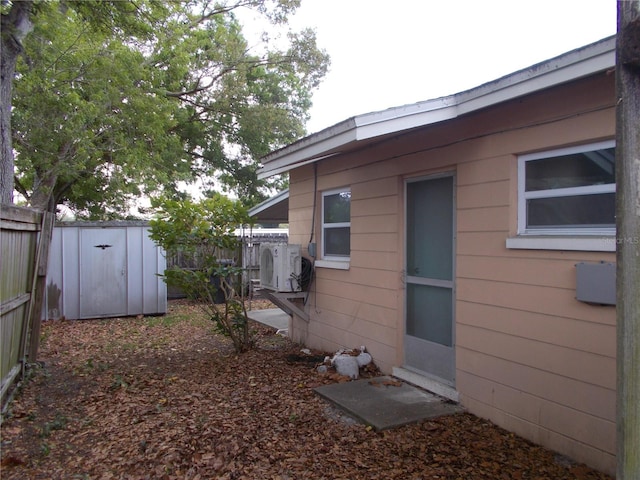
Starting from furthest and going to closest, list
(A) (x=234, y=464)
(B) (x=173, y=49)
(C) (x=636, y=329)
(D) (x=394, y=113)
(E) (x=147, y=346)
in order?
(B) (x=173, y=49) → (E) (x=147, y=346) → (D) (x=394, y=113) → (A) (x=234, y=464) → (C) (x=636, y=329)

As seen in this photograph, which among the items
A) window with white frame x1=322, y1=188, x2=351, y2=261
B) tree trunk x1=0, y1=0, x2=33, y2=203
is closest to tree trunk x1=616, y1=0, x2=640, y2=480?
window with white frame x1=322, y1=188, x2=351, y2=261

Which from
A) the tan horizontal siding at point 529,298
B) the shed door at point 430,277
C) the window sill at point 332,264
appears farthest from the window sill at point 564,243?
the window sill at point 332,264

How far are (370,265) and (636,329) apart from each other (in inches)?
166

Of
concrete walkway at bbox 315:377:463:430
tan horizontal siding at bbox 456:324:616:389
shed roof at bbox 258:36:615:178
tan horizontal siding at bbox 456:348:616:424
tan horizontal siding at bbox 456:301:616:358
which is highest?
shed roof at bbox 258:36:615:178

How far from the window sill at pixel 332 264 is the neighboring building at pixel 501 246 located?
0.23 metres

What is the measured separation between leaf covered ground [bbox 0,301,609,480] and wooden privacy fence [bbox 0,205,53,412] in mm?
346

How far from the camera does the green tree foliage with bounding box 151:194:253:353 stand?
6121 millimetres

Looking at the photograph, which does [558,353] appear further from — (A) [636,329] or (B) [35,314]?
(B) [35,314]

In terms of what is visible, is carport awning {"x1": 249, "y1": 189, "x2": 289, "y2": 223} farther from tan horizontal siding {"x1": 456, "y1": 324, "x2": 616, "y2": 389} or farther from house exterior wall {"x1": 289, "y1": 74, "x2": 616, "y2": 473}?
tan horizontal siding {"x1": 456, "y1": 324, "x2": 616, "y2": 389}

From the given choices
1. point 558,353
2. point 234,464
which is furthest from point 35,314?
point 558,353

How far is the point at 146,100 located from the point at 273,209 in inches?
156

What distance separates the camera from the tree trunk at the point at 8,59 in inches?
220

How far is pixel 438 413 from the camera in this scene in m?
4.02

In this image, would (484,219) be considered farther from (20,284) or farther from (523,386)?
(20,284)
